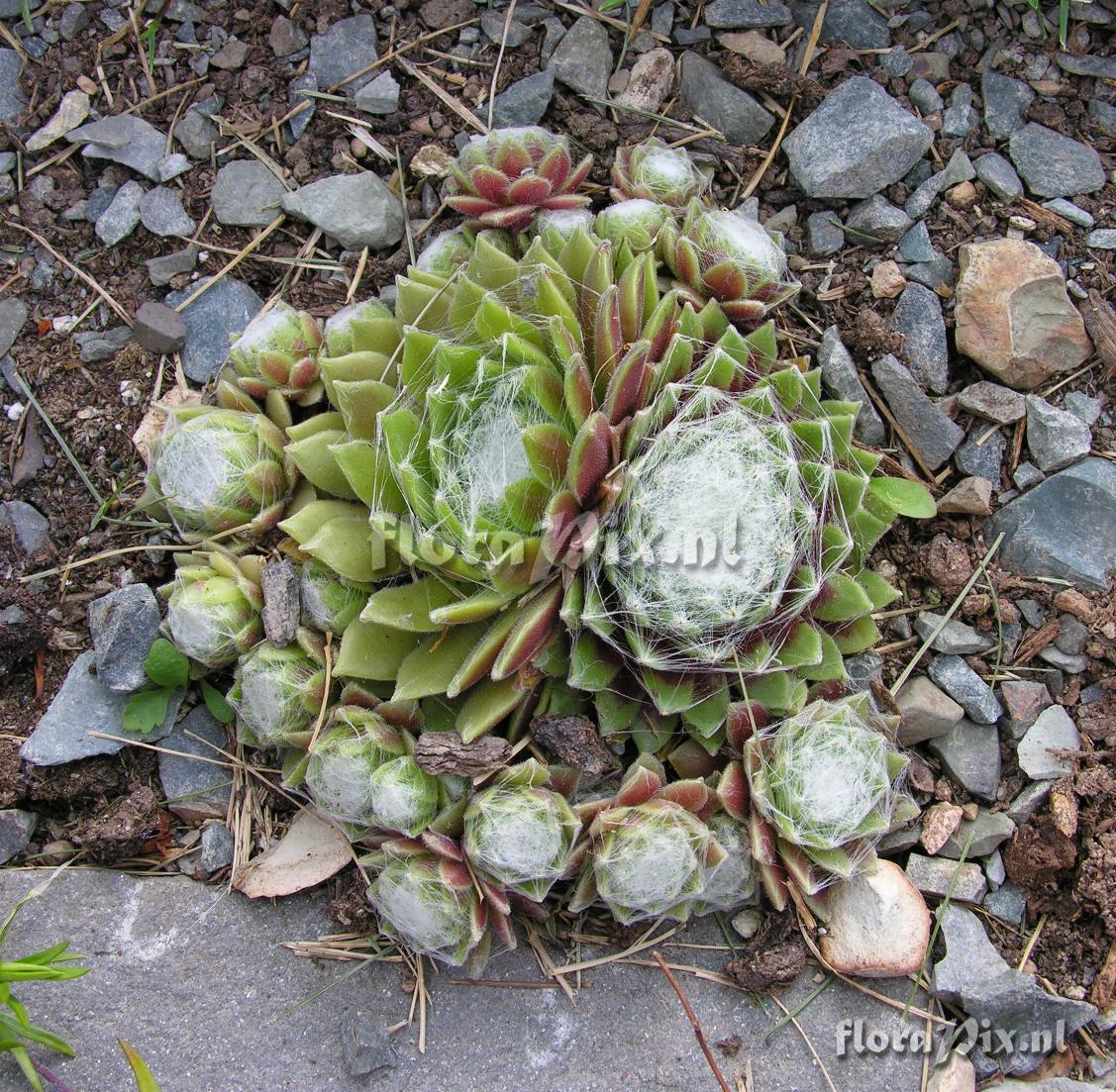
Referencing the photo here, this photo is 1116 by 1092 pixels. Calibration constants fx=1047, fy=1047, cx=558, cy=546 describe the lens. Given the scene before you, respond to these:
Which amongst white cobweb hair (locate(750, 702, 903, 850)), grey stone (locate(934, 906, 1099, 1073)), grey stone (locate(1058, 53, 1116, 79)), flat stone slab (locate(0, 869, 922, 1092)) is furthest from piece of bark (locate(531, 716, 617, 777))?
grey stone (locate(1058, 53, 1116, 79))

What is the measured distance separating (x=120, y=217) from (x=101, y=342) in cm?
50

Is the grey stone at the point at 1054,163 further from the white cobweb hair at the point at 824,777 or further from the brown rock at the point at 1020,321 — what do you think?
the white cobweb hair at the point at 824,777

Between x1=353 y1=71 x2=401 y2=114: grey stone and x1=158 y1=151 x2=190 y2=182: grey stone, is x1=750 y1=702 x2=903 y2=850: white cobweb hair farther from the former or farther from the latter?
x1=158 y1=151 x2=190 y2=182: grey stone

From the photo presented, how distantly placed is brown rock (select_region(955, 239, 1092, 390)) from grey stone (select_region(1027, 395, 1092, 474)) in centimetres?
15

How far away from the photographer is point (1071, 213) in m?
3.78

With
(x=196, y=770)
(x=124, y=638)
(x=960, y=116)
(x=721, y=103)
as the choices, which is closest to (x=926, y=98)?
(x=960, y=116)

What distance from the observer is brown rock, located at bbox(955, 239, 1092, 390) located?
11.9ft

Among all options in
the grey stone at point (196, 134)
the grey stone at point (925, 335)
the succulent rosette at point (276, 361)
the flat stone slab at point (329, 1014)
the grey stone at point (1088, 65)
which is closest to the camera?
the flat stone slab at point (329, 1014)

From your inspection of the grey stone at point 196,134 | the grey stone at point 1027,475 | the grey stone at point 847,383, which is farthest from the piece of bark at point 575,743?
the grey stone at point 196,134

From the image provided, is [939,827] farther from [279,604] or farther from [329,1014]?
[279,604]

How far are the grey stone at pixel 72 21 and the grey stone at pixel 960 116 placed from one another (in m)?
3.33

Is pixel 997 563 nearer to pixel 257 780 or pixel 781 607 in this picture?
pixel 781 607

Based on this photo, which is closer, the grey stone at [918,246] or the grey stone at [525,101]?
the grey stone at [918,246]

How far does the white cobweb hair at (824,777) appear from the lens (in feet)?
9.59
